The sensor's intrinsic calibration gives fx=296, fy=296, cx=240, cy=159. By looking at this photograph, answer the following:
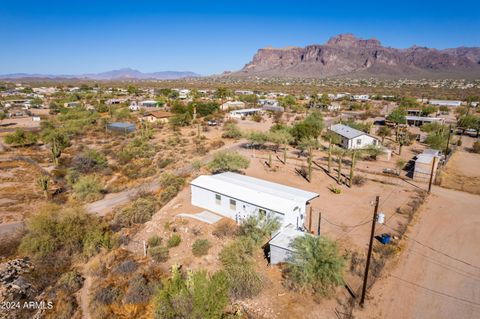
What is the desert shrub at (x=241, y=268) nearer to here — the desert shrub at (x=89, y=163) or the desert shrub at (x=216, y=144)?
the desert shrub at (x=89, y=163)

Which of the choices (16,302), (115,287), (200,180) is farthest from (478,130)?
(16,302)

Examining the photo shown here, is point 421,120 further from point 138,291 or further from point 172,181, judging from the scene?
point 138,291

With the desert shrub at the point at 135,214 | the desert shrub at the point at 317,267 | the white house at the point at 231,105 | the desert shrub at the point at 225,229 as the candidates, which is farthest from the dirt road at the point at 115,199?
the white house at the point at 231,105

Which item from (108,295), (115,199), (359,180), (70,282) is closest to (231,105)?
(359,180)

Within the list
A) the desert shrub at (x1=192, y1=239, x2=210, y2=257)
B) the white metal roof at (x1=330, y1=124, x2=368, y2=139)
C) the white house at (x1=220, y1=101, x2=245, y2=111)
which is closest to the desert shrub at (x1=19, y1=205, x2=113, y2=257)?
the desert shrub at (x1=192, y1=239, x2=210, y2=257)

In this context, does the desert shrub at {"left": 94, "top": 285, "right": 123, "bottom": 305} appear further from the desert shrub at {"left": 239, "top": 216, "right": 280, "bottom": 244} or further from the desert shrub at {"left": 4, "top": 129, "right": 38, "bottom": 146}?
the desert shrub at {"left": 4, "top": 129, "right": 38, "bottom": 146}
